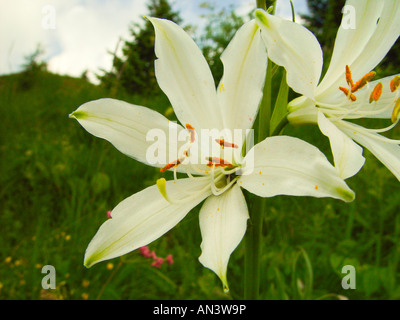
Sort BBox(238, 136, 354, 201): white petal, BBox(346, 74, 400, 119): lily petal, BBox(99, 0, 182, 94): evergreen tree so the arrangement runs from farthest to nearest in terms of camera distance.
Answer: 1. BBox(99, 0, 182, 94): evergreen tree
2. BBox(346, 74, 400, 119): lily petal
3. BBox(238, 136, 354, 201): white petal

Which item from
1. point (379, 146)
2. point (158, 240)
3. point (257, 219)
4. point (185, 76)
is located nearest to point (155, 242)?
point (158, 240)

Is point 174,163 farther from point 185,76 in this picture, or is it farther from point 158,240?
point 158,240

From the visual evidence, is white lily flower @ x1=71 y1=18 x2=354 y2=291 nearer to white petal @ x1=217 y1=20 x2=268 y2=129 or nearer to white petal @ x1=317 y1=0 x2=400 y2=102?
white petal @ x1=217 y1=20 x2=268 y2=129

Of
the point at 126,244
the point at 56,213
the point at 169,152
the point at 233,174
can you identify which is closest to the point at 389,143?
the point at 233,174

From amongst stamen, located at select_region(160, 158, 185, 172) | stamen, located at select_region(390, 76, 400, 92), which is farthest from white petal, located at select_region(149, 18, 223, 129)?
stamen, located at select_region(390, 76, 400, 92)
